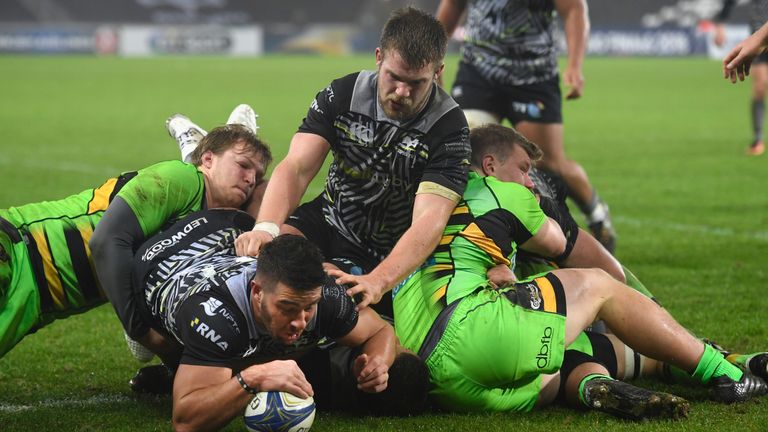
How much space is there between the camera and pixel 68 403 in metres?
5.00

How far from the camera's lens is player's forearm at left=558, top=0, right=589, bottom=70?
8.00 m

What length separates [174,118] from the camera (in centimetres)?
679

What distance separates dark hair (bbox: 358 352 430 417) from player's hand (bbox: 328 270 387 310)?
10.2 inches

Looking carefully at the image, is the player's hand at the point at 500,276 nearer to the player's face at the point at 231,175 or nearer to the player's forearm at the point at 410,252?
the player's forearm at the point at 410,252

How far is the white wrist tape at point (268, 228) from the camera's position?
191 inches

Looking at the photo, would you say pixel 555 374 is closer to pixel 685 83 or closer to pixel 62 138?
pixel 62 138

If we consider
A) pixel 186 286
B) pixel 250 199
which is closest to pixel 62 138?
pixel 250 199

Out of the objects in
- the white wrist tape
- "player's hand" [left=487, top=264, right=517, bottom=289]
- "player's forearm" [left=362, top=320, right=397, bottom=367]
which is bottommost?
"player's forearm" [left=362, top=320, right=397, bottom=367]

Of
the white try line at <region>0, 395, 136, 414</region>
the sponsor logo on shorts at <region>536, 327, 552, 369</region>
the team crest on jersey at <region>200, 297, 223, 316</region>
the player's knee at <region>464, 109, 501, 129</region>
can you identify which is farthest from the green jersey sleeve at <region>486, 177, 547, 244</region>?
the player's knee at <region>464, 109, 501, 129</region>

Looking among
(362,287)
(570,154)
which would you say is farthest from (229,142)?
(570,154)

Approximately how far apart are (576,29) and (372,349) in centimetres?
423

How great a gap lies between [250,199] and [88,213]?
2.66 feet

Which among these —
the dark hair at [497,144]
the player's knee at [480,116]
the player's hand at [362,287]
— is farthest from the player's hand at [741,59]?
the player's knee at [480,116]

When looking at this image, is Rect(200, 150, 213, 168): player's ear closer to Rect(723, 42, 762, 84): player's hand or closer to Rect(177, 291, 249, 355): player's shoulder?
Rect(177, 291, 249, 355): player's shoulder
